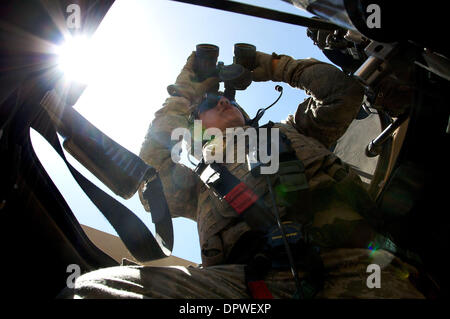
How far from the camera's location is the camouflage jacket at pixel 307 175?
184cm

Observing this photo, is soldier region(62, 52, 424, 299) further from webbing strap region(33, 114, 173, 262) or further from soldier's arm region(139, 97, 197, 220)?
webbing strap region(33, 114, 173, 262)

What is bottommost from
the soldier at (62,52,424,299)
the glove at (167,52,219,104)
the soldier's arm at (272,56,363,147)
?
the soldier at (62,52,424,299)

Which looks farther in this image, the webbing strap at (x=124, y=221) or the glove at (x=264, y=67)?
the glove at (x=264, y=67)

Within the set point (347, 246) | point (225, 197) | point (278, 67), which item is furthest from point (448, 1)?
point (278, 67)

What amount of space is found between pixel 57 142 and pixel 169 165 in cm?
125

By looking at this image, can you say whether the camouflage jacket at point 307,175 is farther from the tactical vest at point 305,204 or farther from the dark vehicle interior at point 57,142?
the dark vehicle interior at point 57,142

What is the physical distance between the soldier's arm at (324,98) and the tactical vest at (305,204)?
48cm

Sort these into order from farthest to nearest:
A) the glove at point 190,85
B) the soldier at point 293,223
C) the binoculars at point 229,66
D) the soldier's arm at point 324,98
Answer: the glove at point 190,85 < the binoculars at point 229,66 < the soldier's arm at point 324,98 < the soldier at point 293,223

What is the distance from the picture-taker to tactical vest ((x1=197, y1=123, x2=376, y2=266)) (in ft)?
6.11

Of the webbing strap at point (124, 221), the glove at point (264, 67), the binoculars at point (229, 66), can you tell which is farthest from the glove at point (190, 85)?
the webbing strap at point (124, 221)

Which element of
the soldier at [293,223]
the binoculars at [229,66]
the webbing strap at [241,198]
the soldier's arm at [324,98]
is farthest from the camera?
the binoculars at [229,66]

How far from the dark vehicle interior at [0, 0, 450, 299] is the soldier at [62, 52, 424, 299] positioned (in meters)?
0.20

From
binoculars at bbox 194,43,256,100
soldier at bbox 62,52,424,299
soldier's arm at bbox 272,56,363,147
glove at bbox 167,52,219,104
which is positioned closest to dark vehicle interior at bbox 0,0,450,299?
soldier at bbox 62,52,424,299
